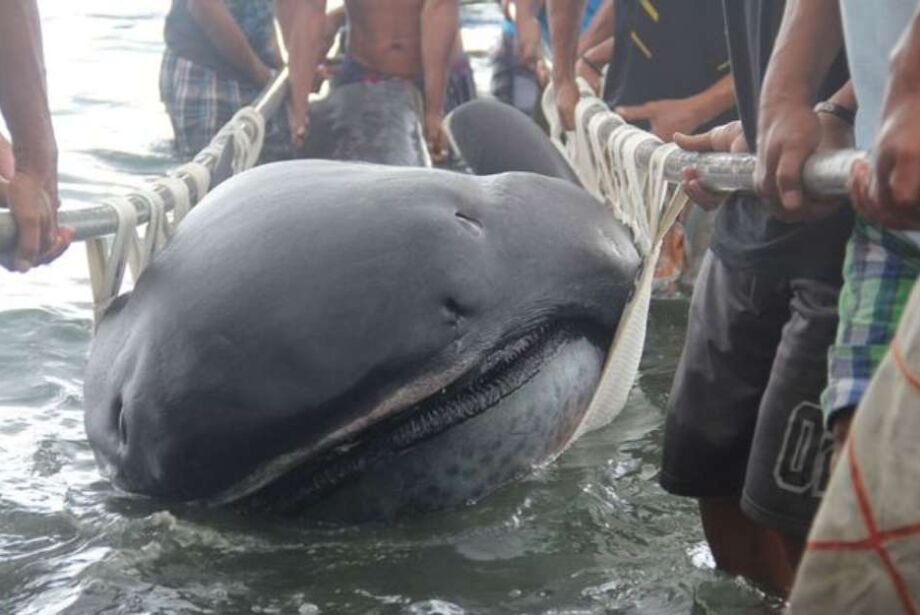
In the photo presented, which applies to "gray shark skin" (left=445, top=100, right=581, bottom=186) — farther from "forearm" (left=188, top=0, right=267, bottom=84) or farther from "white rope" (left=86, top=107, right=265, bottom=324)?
"forearm" (left=188, top=0, right=267, bottom=84)

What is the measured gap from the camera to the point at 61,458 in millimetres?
4434

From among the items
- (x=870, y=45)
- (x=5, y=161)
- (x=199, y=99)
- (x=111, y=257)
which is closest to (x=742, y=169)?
(x=870, y=45)

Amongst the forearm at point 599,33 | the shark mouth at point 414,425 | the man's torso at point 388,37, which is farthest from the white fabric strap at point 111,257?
the forearm at point 599,33

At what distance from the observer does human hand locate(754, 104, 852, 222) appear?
254 centimetres

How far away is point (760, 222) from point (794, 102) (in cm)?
44

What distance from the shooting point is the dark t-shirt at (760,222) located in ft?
9.48

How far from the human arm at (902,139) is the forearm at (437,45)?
188 inches

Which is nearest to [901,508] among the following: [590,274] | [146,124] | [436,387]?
[436,387]

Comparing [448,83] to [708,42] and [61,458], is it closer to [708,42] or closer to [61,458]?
[708,42]

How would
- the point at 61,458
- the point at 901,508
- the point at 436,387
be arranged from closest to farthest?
the point at 901,508 < the point at 436,387 < the point at 61,458

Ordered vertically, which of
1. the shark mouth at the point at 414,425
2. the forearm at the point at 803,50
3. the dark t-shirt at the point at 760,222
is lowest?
the shark mouth at the point at 414,425

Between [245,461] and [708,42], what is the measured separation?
3777 mm

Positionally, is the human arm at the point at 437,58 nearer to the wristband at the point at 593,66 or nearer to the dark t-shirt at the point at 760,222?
the wristband at the point at 593,66

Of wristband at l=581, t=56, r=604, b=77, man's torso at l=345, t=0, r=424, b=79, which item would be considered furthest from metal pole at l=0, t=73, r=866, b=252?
wristband at l=581, t=56, r=604, b=77
